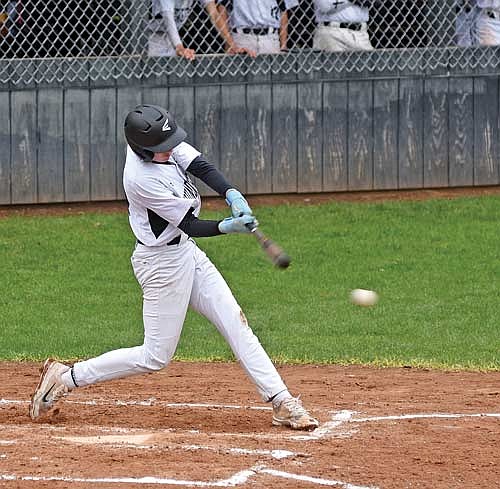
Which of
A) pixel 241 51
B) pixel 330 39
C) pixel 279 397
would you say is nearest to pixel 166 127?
pixel 279 397

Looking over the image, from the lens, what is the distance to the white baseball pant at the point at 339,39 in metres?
13.2

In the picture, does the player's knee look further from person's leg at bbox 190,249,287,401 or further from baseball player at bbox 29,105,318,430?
person's leg at bbox 190,249,287,401

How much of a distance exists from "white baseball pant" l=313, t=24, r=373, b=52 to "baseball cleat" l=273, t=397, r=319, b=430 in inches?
283

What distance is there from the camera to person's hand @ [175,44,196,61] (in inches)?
507

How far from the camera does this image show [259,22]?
12.9 meters

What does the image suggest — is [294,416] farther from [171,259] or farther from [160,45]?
[160,45]

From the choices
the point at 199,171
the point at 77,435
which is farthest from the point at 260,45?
the point at 77,435

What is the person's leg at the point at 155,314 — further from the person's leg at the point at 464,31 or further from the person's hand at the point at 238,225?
the person's leg at the point at 464,31

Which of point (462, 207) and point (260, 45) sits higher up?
point (260, 45)

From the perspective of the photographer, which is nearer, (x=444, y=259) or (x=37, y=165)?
(x=444, y=259)

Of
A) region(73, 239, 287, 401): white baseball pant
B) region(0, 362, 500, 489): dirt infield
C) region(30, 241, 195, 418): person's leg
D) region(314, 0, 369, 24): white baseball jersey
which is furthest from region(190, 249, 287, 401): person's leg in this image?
region(314, 0, 369, 24): white baseball jersey

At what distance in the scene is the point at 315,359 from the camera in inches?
361

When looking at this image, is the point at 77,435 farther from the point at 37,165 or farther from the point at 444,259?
the point at 37,165

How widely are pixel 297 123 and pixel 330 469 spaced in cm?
832
